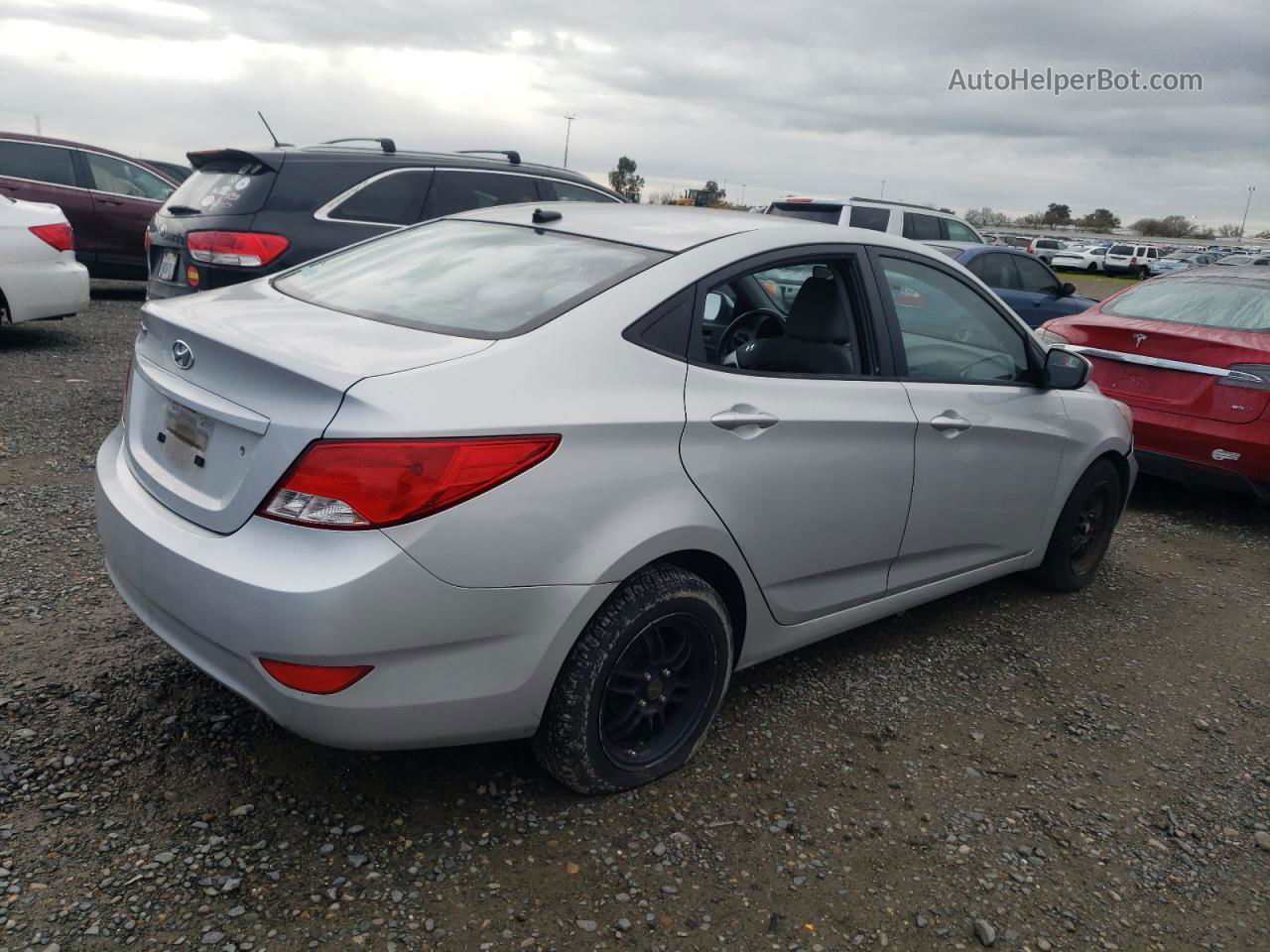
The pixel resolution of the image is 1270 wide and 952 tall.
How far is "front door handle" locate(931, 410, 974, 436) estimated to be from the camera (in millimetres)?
3494

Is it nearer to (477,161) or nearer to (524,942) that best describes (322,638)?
(524,942)

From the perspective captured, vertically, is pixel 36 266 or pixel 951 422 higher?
pixel 951 422

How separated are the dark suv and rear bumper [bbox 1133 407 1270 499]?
14.0 ft

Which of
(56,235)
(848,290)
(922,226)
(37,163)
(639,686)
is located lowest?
(639,686)

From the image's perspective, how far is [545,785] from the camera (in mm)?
2838

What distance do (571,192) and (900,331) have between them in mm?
4468

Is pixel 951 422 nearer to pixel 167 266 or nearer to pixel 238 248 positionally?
pixel 238 248

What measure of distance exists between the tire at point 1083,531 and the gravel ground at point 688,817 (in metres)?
0.64

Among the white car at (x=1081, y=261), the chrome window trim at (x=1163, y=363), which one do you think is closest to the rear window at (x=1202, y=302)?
the chrome window trim at (x=1163, y=363)

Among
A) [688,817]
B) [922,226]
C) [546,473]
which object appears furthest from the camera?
[922,226]

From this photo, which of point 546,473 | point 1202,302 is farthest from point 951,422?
point 1202,302

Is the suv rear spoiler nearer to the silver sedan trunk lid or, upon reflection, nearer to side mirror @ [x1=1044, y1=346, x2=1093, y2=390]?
the silver sedan trunk lid

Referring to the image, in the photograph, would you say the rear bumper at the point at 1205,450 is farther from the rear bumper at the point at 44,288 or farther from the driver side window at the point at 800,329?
the rear bumper at the point at 44,288

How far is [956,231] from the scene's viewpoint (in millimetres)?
14117
